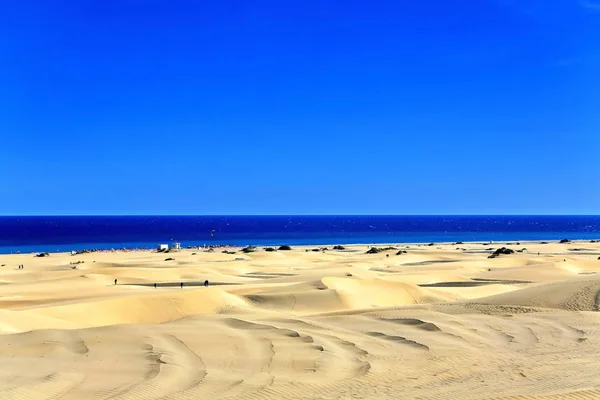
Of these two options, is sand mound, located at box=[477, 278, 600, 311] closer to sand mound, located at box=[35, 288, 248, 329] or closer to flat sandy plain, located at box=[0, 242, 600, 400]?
flat sandy plain, located at box=[0, 242, 600, 400]

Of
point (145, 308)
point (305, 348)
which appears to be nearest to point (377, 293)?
point (145, 308)

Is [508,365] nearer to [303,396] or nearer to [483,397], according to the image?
[483,397]

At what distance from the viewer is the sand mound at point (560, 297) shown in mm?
18562

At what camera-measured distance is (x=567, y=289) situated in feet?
67.2

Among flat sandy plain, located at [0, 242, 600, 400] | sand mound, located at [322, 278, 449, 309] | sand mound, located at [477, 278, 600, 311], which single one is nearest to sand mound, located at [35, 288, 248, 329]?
flat sandy plain, located at [0, 242, 600, 400]

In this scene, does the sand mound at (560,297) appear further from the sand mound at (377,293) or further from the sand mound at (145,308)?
the sand mound at (145,308)

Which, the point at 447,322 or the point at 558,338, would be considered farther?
the point at 447,322

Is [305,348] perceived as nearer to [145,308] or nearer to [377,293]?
[145,308]

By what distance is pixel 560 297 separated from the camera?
1950cm

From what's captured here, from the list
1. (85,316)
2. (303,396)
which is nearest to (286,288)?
(85,316)

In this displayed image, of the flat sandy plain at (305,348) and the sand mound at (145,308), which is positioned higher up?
the flat sandy plain at (305,348)

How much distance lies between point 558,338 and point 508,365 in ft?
10.9

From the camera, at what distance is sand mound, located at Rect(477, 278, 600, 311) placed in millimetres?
18562

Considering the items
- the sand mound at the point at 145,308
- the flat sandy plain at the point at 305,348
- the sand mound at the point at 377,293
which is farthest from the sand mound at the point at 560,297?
the sand mound at the point at 145,308
